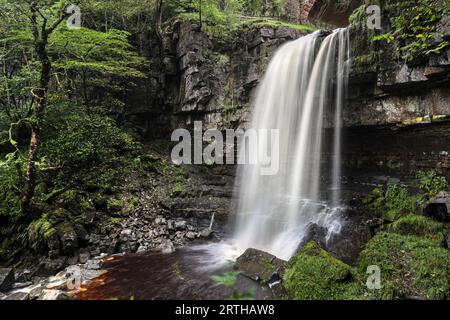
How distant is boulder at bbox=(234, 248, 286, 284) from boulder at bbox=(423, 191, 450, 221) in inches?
160

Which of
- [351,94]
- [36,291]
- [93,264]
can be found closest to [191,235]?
[93,264]

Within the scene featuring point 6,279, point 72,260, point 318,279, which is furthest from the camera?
point 72,260

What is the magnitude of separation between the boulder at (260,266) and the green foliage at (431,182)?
5444mm

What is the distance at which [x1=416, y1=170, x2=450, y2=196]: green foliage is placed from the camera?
27.3ft

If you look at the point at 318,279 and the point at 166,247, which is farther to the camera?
the point at 166,247

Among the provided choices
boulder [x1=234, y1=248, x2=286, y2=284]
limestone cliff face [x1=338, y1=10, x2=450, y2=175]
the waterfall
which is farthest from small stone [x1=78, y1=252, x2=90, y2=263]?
limestone cliff face [x1=338, y1=10, x2=450, y2=175]

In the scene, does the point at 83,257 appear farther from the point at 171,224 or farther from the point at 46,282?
the point at 171,224

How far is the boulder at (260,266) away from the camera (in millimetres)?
6188

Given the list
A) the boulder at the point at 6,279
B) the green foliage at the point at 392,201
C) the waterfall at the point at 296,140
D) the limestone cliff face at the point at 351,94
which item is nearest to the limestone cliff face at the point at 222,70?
the limestone cliff face at the point at 351,94

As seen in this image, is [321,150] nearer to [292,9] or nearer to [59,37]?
[59,37]

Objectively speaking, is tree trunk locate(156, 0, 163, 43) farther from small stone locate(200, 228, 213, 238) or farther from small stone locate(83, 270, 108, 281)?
small stone locate(83, 270, 108, 281)

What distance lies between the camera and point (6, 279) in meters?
6.40

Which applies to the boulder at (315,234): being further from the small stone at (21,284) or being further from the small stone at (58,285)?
the small stone at (21,284)

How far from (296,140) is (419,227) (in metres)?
5.34
